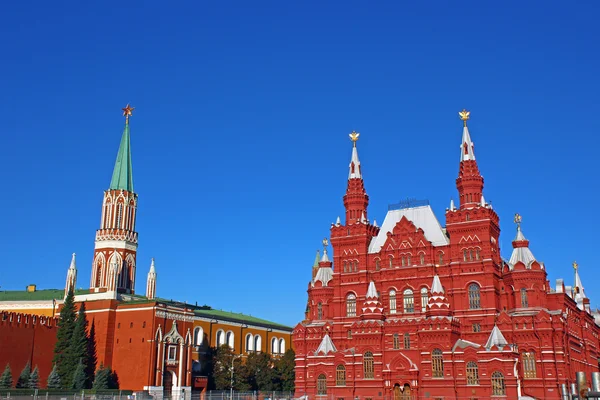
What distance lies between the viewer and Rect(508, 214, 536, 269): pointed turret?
71.4m

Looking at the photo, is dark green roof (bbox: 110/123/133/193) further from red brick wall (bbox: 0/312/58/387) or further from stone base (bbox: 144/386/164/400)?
stone base (bbox: 144/386/164/400)

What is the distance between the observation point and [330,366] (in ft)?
239

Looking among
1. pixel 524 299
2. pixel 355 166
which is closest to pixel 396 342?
pixel 524 299

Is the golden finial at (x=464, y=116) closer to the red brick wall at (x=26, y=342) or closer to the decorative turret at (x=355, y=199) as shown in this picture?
the decorative turret at (x=355, y=199)

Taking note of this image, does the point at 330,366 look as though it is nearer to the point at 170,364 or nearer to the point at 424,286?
the point at 424,286

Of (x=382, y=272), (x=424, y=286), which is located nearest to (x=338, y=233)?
(x=382, y=272)

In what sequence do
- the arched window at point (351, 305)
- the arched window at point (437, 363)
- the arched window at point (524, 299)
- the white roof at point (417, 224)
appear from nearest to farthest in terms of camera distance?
the arched window at point (437, 363), the arched window at point (524, 299), the white roof at point (417, 224), the arched window at point (351, 305)

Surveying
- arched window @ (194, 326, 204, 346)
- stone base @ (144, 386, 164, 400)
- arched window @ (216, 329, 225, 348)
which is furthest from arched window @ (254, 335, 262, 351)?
stone base @ (144, 386, 164, 400)

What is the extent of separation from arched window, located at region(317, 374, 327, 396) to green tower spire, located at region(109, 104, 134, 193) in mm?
40493

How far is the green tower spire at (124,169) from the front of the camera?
94.2m

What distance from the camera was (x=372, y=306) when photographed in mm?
72688

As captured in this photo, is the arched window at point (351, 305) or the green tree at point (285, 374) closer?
the arched window at point (351, 305)

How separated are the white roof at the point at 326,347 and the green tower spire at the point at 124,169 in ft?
126

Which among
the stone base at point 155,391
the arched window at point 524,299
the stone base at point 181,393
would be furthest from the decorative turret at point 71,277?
the arched window at point 524,299
